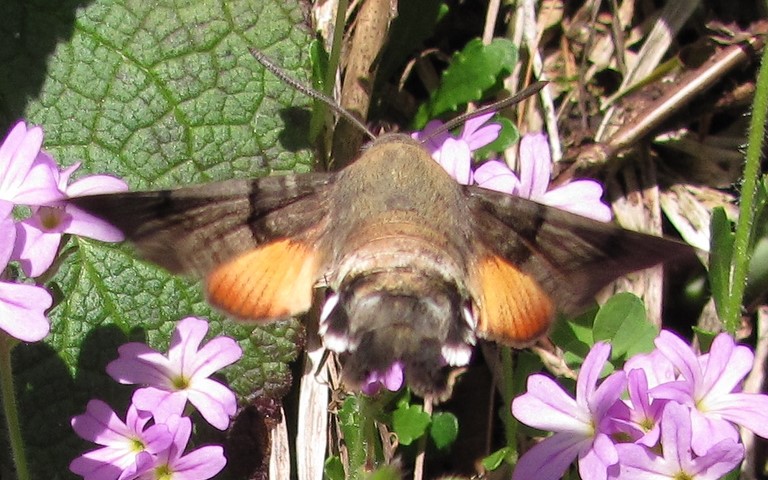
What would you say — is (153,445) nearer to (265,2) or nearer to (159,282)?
(159,282)

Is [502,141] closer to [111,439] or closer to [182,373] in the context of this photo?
[182,373]

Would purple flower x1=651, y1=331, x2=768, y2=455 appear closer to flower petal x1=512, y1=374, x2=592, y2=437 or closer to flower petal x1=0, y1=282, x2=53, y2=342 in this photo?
flower petal x1=512, y1=374, x2=592, y2=437

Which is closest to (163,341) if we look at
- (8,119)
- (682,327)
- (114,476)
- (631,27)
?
(114,476)

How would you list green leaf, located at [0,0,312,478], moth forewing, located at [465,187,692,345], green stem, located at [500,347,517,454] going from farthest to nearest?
green leaf, located at [0,0,312,478], green stem, located at [500,347,517,454], moth forewing, located at [465,187,692,345]

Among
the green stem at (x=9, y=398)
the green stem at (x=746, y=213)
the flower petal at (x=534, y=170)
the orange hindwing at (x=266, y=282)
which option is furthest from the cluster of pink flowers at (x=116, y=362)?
the green stem at (x=746, y=213)

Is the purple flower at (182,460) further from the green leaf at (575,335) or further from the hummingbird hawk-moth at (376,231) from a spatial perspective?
the green leaf at (575,335)

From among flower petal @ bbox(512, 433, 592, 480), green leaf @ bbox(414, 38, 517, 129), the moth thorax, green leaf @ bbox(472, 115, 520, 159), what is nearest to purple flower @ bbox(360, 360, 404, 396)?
the moth thorax

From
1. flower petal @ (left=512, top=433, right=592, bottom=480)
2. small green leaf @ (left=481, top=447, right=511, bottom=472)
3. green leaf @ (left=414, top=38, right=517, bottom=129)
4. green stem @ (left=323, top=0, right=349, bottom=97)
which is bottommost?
small green leaf @ (left=481, top=447, right=511, bottom=472)
